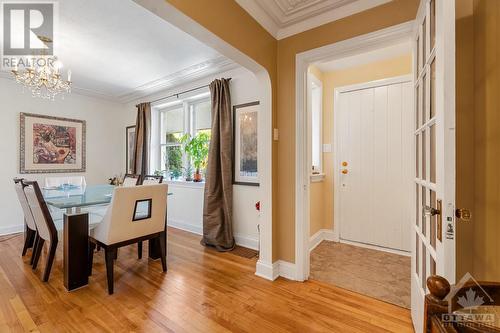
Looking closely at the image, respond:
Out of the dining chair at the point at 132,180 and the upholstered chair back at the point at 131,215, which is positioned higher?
the dining chair at the point at 132,180

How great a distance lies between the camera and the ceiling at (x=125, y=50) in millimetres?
2184

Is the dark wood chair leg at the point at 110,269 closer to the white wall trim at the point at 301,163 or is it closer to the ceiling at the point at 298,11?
the white wall trim at the point at 301,163

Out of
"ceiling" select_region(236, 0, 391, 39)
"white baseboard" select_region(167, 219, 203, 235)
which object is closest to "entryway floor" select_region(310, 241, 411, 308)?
"white baseboard" select_region(167, 219, 203, 235)

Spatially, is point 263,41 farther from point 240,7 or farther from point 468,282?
point 468,282

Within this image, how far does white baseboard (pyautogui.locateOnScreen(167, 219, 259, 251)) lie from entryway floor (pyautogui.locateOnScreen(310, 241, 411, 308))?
2.52ft

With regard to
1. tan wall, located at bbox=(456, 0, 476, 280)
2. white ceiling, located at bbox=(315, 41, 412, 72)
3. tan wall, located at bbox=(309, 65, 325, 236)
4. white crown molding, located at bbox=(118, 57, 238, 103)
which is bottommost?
tan wall, located at bbox=(309, 65, 325, 236)

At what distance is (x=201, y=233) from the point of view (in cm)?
370

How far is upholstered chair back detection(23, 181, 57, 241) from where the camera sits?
2076 mm

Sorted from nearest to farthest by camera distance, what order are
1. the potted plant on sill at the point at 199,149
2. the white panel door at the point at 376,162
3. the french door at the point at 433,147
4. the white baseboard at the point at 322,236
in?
the french door at the point at 433,147 < the white panel door at the point at 376,162 < the white baseboard at the point at 322,236 < the potted plant on sill at the point at 199,149

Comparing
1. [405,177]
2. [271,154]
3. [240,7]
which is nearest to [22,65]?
[240,7]

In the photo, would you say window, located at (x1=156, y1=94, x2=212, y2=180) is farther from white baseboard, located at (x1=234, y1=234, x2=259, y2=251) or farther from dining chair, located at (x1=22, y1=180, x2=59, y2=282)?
dining chair, located at (x1=22, y1=180, x2=59, y2=282)

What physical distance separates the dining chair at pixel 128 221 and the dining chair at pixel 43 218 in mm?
321

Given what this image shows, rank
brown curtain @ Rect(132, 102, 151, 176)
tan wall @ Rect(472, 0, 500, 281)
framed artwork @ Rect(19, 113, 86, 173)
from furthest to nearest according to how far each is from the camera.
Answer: brown curtain @ Rect(132, 102, 151, 176) → framed artwork @ Rect(19, 113, 86, 173) → tan wall @ Rect(472, 0, 500, 281)

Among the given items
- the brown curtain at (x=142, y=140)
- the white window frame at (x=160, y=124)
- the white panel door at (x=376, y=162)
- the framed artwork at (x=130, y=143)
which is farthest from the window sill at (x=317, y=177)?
the framed artwork at (x=130, y=143)
